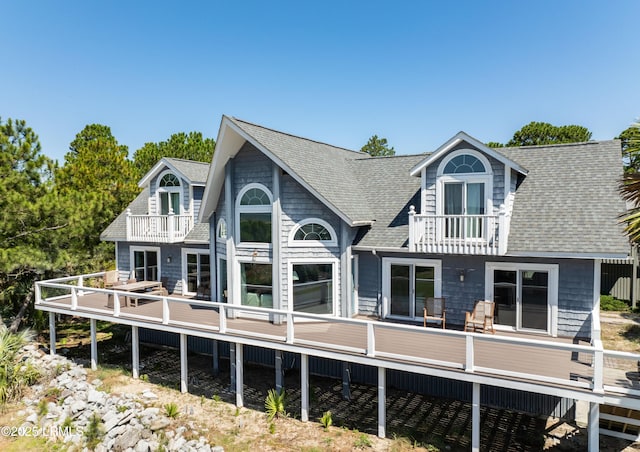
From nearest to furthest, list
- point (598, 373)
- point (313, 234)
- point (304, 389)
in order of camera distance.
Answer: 1. point (598, 373)
2. point (304, 389)
3. point (313, 234)

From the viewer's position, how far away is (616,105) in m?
20.1

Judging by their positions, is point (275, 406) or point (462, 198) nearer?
point (275, 406)

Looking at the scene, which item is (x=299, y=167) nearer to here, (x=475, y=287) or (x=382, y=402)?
(x=475, y=287)

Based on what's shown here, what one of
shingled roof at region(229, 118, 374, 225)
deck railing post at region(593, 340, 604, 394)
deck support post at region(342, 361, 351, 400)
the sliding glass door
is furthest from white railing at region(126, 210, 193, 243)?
deck railing post at region(593, 340, 604, 394)

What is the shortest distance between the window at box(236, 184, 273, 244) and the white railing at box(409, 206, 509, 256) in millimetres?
4536

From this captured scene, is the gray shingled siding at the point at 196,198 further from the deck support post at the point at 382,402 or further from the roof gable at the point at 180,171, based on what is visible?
the deck support post at the point at 382,402

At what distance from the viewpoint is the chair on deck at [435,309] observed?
11.9 meters

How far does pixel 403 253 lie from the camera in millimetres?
12555

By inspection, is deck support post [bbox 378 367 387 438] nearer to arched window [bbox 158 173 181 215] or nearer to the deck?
the deck

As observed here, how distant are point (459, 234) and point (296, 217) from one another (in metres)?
4.92

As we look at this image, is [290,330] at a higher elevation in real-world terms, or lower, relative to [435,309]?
lower

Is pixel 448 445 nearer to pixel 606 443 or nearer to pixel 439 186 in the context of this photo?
pixel 606 443

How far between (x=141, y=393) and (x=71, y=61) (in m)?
19.1

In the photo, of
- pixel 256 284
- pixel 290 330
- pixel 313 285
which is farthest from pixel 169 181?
pixel 290 330
